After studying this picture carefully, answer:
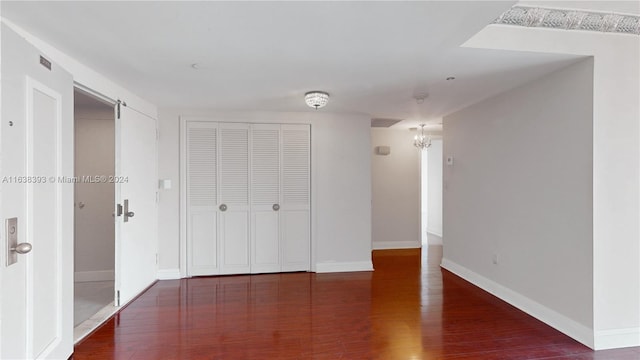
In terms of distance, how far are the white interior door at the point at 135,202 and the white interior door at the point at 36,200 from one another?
0.91 meters

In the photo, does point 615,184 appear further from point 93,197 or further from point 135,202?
point 93,197

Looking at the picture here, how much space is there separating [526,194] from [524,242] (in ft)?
1.58

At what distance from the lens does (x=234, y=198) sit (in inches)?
165

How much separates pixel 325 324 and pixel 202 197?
237 centimetres

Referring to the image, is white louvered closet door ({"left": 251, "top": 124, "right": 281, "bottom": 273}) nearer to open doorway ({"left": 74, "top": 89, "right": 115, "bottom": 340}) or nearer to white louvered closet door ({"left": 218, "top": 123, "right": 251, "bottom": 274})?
white louvered closet door ({"left": 218, "top": 123, "right": 251, "bottom": 274})

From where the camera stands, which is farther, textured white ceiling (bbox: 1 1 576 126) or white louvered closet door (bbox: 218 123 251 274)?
white louvered closet door (bbox: 218 123 251 274)

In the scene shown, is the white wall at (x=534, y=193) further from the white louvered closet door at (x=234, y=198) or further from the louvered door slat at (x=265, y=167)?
the white louvered closet door at (x=234, y=198)

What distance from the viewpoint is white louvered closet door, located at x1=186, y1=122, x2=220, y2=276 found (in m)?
4.10

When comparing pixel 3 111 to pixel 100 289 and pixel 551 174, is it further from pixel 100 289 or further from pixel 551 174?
pixel 551 174

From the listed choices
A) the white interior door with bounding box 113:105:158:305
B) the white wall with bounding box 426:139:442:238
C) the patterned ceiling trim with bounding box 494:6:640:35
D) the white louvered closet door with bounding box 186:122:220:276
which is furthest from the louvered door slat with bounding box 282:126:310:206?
the white wall with bounding box 426:139:442:238

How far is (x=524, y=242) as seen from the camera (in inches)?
121

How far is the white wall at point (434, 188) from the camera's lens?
277 inches

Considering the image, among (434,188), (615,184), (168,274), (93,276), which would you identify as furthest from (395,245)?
(93,276)

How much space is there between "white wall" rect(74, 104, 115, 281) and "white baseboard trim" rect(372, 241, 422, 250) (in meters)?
4.19
